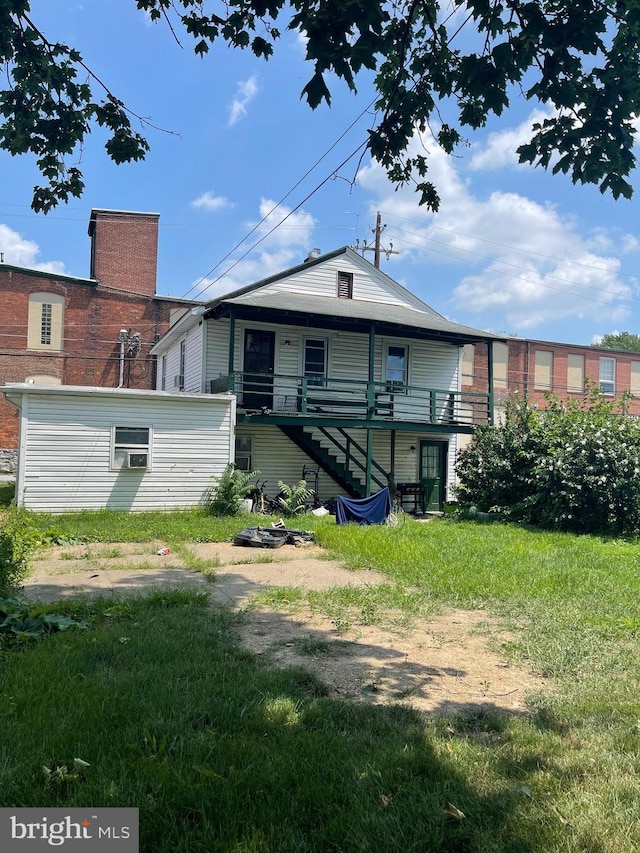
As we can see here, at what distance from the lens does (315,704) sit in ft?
11.9

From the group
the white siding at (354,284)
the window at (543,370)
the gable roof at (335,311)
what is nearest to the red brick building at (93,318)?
the gable roof at (335,311)

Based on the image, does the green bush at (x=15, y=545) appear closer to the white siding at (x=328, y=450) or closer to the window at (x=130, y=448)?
the window at (x=130, y=448)

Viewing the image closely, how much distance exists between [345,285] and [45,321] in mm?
16301

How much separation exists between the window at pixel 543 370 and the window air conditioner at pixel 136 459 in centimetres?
2671

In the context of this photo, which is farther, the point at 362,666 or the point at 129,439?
the point at 129,439

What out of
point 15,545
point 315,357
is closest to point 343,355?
point 315,357

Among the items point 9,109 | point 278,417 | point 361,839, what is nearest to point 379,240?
point 278,417

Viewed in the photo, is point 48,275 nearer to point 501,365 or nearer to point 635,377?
point 501,365

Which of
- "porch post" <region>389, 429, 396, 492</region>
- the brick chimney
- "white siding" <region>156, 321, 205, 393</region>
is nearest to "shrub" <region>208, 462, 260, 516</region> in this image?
"white siding" <region>156, 321, 205, 393</region>

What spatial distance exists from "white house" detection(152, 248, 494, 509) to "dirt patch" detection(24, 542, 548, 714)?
7424 millimetres

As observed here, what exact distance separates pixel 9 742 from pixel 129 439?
1152 centimetres

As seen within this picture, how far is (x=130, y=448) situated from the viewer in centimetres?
1406

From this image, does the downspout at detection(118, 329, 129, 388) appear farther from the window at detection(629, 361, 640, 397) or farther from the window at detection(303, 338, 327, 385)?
the window at detection(629, 361, 640, 397)

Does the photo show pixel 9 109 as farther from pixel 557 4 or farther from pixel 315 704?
pixel 315 704
